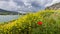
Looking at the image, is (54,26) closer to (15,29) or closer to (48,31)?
(48,31)

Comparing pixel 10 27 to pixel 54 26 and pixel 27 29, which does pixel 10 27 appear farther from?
pixel 54 26

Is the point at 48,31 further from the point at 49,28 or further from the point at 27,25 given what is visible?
the point at 27,25

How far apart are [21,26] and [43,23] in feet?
3.68

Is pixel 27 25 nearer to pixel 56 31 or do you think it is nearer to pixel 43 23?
pixel 43 23

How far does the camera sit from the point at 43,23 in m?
10.4

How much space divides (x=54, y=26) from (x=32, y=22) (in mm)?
1110

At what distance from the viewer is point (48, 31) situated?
1012 centimetres

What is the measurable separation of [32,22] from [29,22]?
180mm

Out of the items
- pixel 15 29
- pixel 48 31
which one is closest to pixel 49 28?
pixel 48 31

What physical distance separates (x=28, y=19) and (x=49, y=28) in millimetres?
1199

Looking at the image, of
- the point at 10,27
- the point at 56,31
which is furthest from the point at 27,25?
the point at 56,31

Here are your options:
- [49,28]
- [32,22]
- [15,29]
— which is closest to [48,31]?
[49,28]

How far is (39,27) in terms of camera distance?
1010 cm

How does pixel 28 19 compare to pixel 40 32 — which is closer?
pixel 40 32
